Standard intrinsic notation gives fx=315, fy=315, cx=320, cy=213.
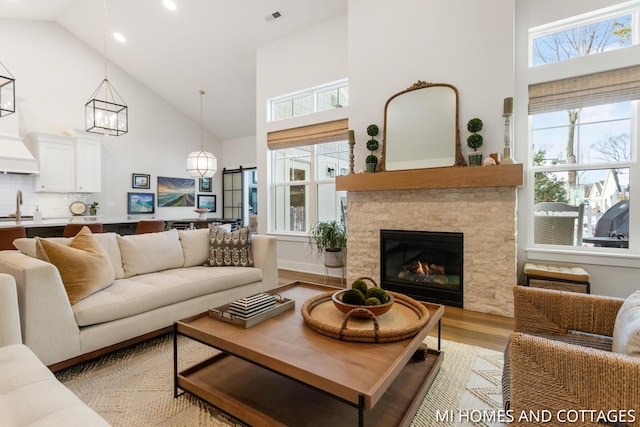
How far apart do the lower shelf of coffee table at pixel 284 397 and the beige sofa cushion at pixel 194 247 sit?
161 cm

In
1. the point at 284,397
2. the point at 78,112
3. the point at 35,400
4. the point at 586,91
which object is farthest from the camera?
the point at 78,112

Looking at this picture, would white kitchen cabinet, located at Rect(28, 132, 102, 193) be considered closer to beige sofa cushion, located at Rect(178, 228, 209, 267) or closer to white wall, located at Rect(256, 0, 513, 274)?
Answer: white wall, located at Rect(256, 0, 513, 274)

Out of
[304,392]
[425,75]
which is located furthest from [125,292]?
[425,75]

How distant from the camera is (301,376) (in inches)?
51.8

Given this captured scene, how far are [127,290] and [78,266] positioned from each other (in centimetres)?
37

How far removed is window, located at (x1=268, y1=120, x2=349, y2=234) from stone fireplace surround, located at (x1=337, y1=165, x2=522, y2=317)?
41.9 inches

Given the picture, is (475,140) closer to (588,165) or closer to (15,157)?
(588,165)

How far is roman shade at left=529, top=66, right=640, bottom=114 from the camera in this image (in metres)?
3.06

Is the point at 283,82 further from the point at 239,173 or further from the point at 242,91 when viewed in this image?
the point at 239,173

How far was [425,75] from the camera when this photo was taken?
3.74m

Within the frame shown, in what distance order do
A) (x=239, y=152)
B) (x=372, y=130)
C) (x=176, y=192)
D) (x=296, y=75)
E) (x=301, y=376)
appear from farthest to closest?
(x=239, y=152)
(x=176, y=192)
(x=296, y=75)
(x=372, y=130)
(x=301, y=376)

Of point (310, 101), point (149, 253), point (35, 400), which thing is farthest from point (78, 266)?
point (310, 101)

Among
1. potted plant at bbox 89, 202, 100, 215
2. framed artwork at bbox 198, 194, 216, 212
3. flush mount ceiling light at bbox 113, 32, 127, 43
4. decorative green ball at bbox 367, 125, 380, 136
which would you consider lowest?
potted plant at bbox 89, 202, 100, 215

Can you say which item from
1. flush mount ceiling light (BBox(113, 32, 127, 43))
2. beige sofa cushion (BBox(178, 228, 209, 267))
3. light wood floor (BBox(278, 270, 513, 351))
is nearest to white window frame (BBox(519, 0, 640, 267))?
light wood floor (BBox(278, 270, 513, 351))
